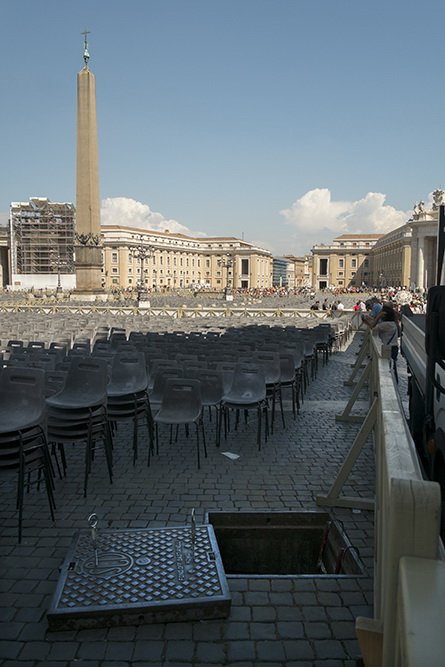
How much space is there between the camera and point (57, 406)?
20.3ft

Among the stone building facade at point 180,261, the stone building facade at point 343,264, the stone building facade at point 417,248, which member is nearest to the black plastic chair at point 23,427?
the stone building facade at point 417,248

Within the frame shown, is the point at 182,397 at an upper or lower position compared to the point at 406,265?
lower

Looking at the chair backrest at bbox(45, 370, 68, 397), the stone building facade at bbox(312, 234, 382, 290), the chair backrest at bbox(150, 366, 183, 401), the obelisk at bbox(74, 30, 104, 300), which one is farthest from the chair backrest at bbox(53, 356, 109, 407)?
the stone building facade at bbox(312, 234, 382, 290)

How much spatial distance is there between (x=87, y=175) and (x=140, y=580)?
135 ft

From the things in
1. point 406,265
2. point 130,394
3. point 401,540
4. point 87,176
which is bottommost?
point 130,394

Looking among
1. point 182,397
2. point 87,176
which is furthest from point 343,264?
point 182,397

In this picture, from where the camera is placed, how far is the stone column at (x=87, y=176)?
131 feet

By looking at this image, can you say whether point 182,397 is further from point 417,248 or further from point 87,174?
point 417,248

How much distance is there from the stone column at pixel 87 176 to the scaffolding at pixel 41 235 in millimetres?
45307

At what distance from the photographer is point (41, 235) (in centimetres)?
8969

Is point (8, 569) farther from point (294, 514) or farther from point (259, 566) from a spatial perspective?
point (294, 514)

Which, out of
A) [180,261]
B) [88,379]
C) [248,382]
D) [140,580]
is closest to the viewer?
[140,580]

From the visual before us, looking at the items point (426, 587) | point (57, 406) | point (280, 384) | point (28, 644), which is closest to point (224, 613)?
point (28, 644)

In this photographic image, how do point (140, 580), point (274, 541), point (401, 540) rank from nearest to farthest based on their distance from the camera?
1. point (401, 540)
2. point (140, 580)
3. point (274, 541)
